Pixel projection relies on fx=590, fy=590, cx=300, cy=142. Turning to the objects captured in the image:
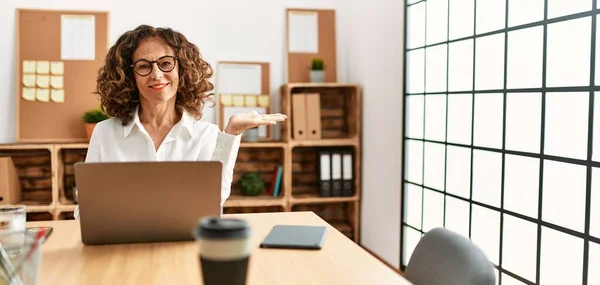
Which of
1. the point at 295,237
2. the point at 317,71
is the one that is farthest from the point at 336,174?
the point at 295,237

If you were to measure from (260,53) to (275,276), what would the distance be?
3367 millimetres

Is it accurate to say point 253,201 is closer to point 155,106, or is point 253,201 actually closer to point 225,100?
point 225,100

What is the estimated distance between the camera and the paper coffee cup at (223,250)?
0.73 metres

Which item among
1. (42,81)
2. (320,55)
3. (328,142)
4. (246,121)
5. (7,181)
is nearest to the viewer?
(246,121)

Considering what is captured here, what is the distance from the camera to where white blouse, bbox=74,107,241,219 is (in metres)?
2.16

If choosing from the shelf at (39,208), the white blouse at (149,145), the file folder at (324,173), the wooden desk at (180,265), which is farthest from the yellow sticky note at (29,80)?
the wooden desk at (180,265)

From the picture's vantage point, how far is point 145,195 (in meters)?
1.51

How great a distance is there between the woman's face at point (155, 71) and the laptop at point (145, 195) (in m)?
0.70

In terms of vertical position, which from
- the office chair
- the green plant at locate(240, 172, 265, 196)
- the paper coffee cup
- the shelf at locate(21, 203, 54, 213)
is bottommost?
the shelf at locate(21, 203, 54, 213)

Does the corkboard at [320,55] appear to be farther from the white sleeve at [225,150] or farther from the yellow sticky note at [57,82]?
the white sleeve at [225,150]

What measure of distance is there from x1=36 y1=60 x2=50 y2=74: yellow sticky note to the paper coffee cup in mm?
3879

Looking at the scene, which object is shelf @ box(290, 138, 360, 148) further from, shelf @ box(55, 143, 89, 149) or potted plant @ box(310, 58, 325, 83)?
shelf @ box(55, 143, 89, 149)

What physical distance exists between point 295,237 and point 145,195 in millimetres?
446

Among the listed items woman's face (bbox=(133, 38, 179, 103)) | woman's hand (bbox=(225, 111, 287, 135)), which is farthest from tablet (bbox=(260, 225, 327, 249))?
woman's face (bbox=(133, 38, 179, 103))
